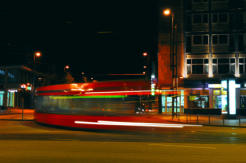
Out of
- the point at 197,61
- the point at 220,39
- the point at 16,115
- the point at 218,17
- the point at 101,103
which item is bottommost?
the point at 16,115

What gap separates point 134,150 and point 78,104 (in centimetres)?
689

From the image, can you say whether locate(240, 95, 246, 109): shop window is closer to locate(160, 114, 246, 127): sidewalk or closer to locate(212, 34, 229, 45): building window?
locate(212, 34, 229, 45): building window

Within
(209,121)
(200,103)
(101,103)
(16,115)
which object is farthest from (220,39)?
(16,115)

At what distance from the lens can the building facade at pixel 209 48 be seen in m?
37.4

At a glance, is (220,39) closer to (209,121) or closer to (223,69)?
(223,69)

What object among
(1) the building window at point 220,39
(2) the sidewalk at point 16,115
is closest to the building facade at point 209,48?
(1) the building window at point 220,39

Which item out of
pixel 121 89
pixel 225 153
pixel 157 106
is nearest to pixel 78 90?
pixel 121 89

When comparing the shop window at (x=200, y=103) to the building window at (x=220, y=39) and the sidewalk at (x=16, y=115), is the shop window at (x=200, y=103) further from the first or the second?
the sidewalk at (x=16, y=115)

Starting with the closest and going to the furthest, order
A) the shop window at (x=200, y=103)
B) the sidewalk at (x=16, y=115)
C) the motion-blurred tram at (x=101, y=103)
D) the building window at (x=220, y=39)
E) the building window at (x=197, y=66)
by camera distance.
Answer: the motion-blurred tram at (x=101, y=103) < the sidewalk at (x=16, y=115) < the shop window at (x=200, y=103) < the building window at (x=197, y=66) < the building window at (x=220, y=39)

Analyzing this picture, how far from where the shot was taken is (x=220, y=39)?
38562 mm

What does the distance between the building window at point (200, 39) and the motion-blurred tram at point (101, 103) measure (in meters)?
25.2

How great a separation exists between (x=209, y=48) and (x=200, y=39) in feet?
5.55

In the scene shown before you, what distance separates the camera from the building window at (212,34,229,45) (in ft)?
126

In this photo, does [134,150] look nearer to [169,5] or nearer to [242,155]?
[242,155]
